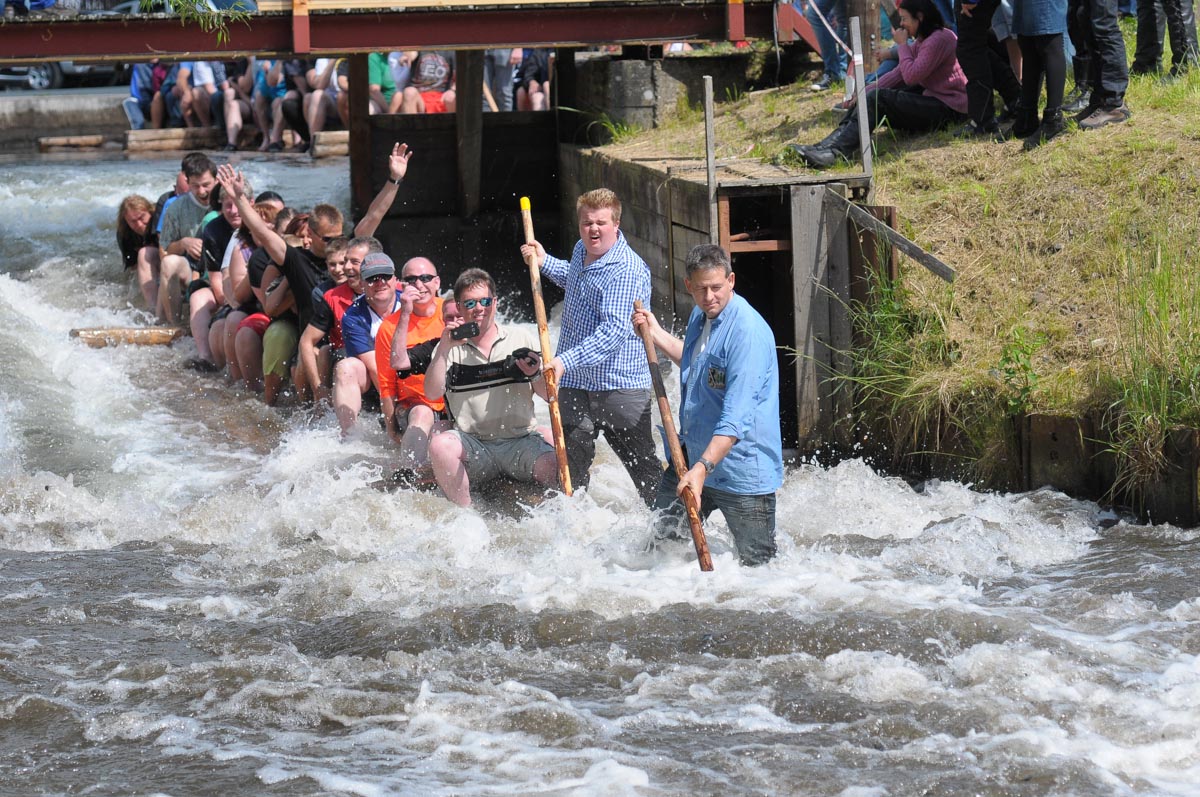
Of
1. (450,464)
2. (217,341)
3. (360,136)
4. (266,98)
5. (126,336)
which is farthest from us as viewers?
(266,98)

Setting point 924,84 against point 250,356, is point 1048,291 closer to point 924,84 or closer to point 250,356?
point 924,84

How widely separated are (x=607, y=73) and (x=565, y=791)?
10080 millimetres

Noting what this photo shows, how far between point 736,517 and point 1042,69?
4.97 metres

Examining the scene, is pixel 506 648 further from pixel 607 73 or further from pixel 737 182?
pixel 607 73

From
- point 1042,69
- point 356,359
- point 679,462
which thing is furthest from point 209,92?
point 679,462

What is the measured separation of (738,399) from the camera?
5.89 meters

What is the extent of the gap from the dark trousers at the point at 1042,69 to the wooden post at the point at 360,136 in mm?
7881

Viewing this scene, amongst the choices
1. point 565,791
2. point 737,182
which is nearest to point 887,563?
point 565,791

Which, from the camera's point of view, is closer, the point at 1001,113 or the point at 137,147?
the point at 1001,113

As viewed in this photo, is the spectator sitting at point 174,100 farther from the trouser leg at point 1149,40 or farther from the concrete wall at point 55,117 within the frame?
the trouser leg at point 1149,40

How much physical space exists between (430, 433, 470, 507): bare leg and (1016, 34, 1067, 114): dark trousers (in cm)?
482

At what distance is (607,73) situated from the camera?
45.4 ft

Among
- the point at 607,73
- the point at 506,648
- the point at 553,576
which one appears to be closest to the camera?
the point at 506,648

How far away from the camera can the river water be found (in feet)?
16.1
